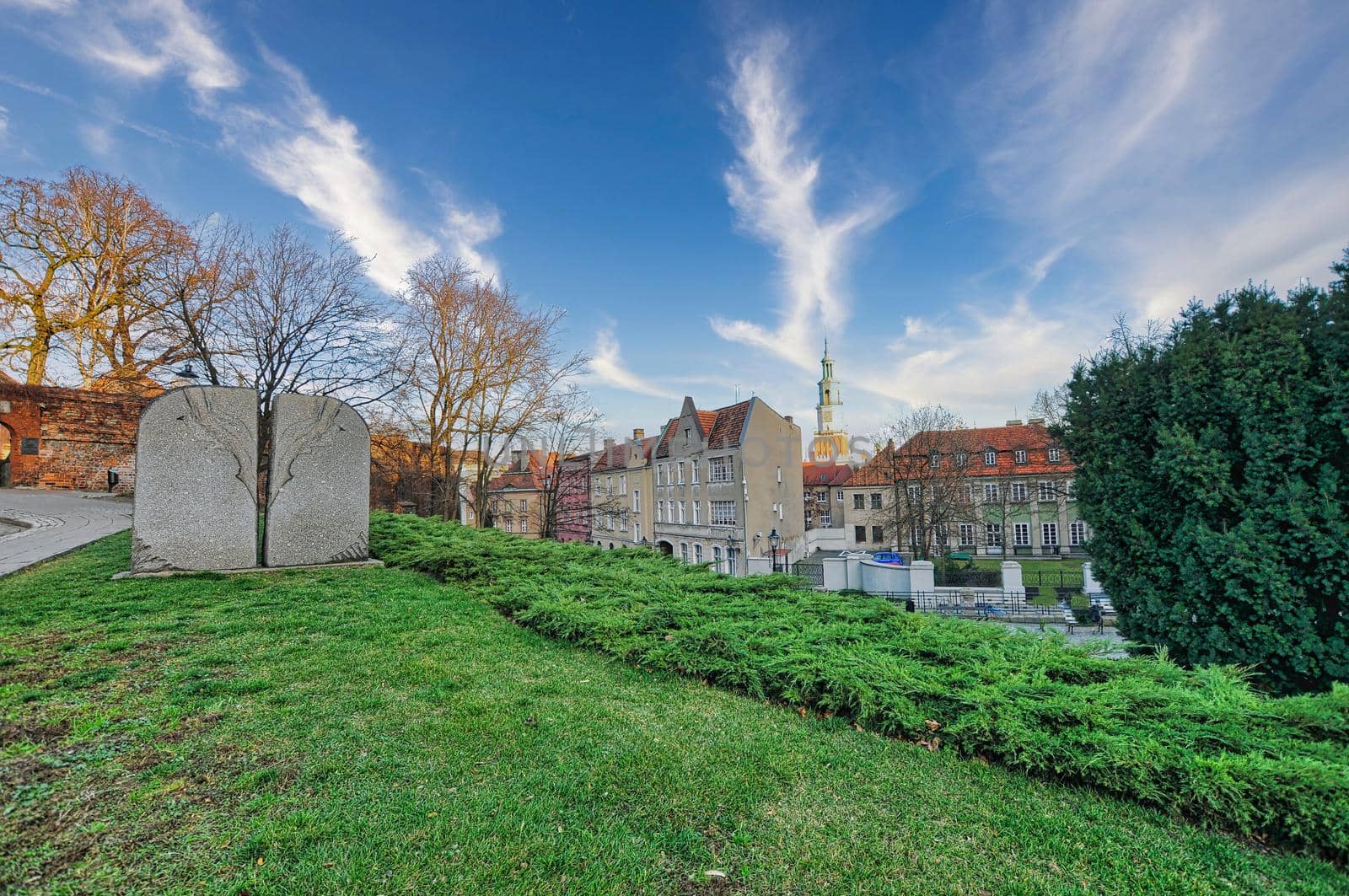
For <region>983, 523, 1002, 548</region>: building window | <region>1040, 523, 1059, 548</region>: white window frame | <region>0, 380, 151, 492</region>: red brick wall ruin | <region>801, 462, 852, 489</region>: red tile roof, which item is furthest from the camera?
<region>801, 462, 852, 489</region>: red tile roof

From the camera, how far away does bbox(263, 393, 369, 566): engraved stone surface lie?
833cm

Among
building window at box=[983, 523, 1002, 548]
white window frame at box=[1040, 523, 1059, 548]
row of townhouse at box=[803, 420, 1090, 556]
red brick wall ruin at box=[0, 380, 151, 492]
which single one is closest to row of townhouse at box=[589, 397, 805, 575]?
row of townhouse at box=[803, 420, 1090, 556]

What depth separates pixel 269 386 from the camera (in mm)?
15625

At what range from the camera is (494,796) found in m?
2.69

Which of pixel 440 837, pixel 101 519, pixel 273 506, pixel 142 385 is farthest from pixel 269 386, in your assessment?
pixel 440 837

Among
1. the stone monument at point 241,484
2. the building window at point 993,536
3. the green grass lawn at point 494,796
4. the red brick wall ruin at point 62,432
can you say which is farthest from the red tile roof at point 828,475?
the green grass lawn at point 494,796

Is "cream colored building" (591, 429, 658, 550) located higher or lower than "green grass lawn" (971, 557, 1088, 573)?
higher

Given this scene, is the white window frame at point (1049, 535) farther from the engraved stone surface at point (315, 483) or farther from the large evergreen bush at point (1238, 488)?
the engraved stone surface at point (315, 483)

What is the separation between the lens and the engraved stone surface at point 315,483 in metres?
8.33

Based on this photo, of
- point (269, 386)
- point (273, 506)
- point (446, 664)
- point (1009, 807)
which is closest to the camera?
point (1009, 807)

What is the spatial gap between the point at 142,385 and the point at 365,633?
20316 millimetres

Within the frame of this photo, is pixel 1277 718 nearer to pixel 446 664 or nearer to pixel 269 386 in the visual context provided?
pixel 446 664

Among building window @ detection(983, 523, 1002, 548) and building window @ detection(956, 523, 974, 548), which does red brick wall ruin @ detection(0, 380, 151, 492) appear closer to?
building window @ detection(956, 523, 974, 548)

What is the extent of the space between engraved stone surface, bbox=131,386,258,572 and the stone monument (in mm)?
11
